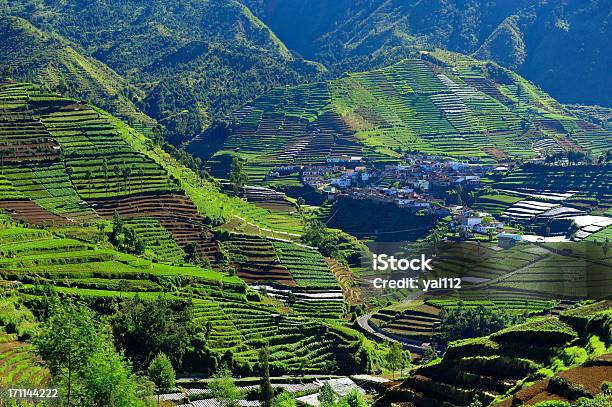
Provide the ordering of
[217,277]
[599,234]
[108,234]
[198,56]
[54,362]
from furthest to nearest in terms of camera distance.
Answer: [198,56] < [599,234] < [108,234] < [217,277] < [54,362]

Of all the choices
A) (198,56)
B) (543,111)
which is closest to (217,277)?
(543,111)

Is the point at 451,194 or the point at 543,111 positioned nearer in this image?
the point at 451,194

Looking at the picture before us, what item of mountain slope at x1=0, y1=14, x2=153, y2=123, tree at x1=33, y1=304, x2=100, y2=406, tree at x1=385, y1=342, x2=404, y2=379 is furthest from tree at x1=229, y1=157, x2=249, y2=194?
tree at x1=33, y1=304, x2=100, y2=406

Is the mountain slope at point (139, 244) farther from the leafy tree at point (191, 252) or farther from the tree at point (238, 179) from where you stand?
the tree at point (238, 179)

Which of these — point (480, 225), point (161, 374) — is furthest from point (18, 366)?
point (480, 225)

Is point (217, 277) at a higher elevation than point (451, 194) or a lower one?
lower

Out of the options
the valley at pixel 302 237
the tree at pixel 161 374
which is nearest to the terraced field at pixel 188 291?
the valley at pixel 302 237

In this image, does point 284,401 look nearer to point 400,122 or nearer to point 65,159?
point 65,159

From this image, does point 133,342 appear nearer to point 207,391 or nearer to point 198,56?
point 207,391
